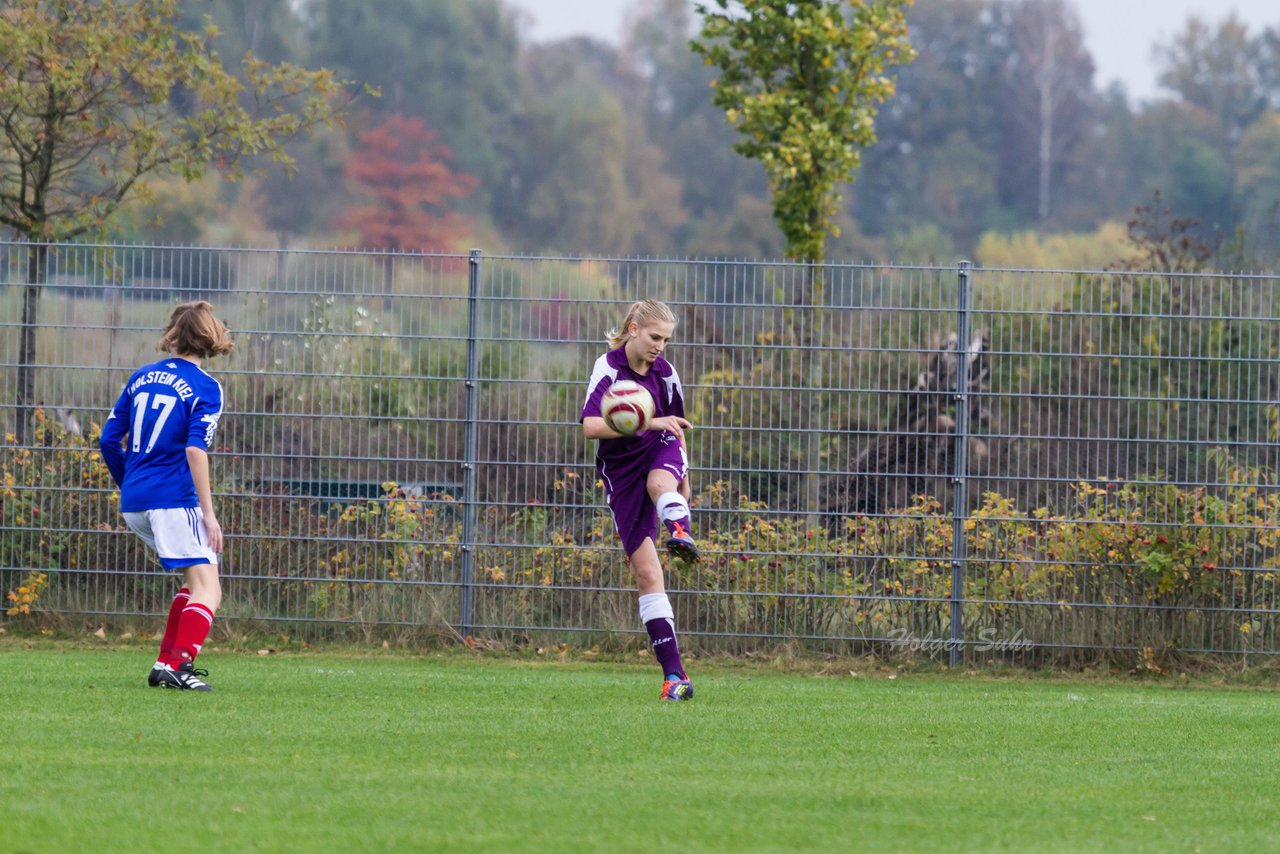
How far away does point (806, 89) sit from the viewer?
1355 centimetres

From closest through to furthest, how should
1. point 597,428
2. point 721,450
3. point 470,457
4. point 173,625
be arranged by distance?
point 597,428
point 173,625
point 721,450
point 470,457

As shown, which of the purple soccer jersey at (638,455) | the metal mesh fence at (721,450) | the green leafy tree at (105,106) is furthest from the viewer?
the green leafy tree at (105,106)

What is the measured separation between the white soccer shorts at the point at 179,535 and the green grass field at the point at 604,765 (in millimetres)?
618

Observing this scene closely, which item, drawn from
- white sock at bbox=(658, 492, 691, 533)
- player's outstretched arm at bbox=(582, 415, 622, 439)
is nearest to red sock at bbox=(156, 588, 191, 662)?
player's outstretched arm at bbox=(582, 415, 622, 439)

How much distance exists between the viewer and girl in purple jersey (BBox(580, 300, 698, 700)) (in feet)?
25.6

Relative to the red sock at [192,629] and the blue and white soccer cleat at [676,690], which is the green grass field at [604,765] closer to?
the blue and white soccer cleat at [676,690]

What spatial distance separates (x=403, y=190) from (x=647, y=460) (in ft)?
169

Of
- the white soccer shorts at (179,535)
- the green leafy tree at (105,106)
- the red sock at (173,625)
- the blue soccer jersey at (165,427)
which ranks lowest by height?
the red sock at (173,625)

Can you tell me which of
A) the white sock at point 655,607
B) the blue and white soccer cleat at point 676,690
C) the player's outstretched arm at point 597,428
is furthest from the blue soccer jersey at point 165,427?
the blue and white soccer cleat at point 676,690

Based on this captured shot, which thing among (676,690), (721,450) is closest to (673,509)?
(676,690)

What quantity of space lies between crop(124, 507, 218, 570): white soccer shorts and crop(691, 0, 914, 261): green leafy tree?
6.47m

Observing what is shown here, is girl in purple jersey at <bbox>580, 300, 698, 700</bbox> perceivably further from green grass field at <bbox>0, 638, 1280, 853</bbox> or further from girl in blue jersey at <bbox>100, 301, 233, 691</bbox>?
girl in blue jersey at <bbox>100, 301, 233, 691</bbox>

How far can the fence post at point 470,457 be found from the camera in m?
10.4

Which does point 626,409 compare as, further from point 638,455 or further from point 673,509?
point 673,509
